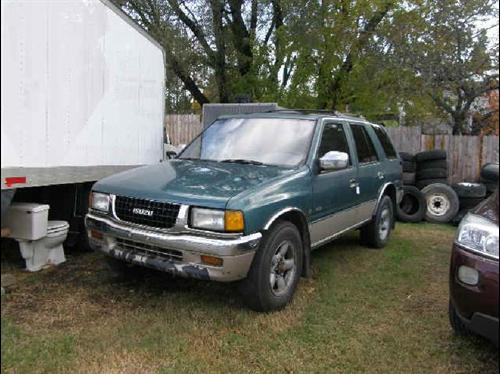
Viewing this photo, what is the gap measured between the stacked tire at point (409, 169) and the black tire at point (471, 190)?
3.01 ft

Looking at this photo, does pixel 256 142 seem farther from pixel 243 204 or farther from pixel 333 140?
pixel 243 204

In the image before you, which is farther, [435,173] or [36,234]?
[435,173]

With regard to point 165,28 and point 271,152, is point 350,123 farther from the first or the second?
→ point 165,28

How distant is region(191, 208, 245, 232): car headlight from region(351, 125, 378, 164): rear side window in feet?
9.00

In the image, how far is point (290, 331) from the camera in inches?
158

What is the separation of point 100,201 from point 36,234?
90cm

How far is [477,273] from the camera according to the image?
10.5 ft

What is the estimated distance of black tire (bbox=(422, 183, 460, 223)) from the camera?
941 cm

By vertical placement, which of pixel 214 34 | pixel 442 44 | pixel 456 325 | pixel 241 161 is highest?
pixel 214 34

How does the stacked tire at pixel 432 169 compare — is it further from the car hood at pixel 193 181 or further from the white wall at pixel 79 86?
the car hood at pixel 193 181

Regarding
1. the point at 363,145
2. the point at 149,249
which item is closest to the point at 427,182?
the point at 363,145

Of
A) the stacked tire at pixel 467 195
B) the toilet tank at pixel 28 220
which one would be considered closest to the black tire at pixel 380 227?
the stacked tire at pixel 467 195

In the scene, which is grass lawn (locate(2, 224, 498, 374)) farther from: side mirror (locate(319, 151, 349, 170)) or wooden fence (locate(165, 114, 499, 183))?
wooden fence (locate(165, 114, 499, 183))

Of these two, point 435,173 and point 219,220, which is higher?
point 435,173
